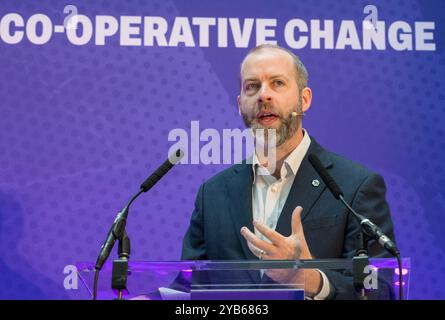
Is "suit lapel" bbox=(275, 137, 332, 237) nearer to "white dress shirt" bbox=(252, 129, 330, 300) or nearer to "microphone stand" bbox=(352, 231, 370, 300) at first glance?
"white dress shirt" bbox=(252, 129, 330, 300)

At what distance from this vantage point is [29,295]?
360 centimetres

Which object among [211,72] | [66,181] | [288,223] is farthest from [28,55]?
[288,223]

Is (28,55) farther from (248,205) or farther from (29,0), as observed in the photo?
(248,205)

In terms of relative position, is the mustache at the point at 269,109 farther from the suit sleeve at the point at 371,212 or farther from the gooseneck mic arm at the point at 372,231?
the gooseneck mic arm at the point at 372,231

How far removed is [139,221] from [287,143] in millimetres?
858

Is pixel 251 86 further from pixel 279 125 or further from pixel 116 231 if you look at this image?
pixel 116 231

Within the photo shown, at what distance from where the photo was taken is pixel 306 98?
3.70 metres

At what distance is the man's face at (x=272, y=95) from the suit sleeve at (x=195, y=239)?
480mm

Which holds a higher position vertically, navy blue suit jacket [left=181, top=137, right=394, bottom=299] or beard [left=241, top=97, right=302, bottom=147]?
beard [left=241, top=97, right=302, bottom=147]

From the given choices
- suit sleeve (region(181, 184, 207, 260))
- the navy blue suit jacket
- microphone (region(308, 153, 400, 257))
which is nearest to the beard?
the navy blue suit jacket

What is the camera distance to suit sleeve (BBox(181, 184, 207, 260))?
329cm

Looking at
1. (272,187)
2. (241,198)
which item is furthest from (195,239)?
(272,187)

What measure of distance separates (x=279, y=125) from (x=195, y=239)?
66 cm

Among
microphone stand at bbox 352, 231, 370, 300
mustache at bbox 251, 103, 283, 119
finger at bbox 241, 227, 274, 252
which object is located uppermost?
mustache at bbox 251, 103, 283, 119
